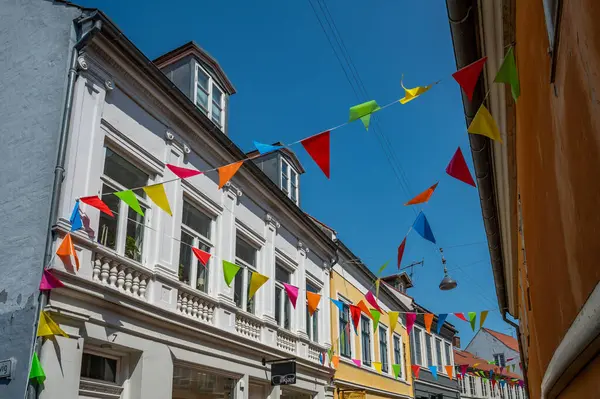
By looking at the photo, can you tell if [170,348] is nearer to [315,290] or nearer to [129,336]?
[129,336]

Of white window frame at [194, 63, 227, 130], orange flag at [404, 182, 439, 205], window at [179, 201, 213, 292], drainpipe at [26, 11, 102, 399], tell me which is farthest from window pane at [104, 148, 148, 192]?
orange flag at [404, 182, 439, 205]

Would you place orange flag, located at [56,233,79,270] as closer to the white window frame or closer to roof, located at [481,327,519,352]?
the white window frame

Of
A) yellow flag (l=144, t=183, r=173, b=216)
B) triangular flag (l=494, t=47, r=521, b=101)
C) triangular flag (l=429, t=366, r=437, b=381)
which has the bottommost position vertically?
triangular flag (l=429, t=366, r=437, b=381)

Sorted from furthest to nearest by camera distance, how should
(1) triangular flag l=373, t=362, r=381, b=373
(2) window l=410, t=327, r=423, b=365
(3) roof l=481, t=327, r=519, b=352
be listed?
1. (3) roof l=481, t=327, r=519, b=352
2. (2) window l=410, t=327, r=423, b=365
3. (1) triangular flag l=373, t=362, r=381, b=373

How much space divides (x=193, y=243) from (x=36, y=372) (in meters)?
4.16

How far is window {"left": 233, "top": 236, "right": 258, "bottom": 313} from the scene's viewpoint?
1157cm

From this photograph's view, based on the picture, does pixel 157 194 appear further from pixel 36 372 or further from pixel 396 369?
pixel 396 369

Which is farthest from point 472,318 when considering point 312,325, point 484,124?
point 484,124

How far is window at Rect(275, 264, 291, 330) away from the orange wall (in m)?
9.21

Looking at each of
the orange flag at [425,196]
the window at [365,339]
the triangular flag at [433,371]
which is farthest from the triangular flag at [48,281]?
the triangular flag at [433,371]

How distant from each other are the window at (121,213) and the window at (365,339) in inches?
421

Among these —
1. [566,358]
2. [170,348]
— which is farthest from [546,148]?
[170,348]

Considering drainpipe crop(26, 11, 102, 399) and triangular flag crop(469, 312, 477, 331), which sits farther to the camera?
triangular flag crop(469, 312, 477, 331)

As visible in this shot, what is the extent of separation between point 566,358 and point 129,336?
21.4ft
